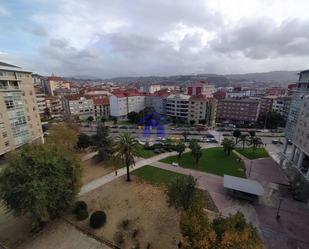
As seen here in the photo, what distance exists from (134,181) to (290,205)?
86.6ft

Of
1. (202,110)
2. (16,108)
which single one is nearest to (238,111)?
(202,110)

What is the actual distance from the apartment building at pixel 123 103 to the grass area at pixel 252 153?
64.7m

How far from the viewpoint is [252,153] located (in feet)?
166

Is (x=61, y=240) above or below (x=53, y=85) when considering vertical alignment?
below

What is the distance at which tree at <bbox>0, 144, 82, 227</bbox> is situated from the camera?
65.5 ft

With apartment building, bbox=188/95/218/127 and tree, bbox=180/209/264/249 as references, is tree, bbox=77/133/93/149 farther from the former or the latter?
apartment building, bbox=188/95/218/127

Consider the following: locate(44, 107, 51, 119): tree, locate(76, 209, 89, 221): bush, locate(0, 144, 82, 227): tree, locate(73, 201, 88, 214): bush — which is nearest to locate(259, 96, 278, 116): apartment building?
locate(73, 201, 88, 214): bush

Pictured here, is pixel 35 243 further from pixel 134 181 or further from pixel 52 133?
pixel 52 133

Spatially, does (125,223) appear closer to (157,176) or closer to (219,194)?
→ (157,176)

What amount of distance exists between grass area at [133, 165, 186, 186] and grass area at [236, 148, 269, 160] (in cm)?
2402

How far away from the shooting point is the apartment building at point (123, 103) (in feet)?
320

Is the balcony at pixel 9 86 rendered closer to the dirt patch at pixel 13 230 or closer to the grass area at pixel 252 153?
the dirt patch at pixel 13 230

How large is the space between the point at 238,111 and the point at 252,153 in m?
48.8

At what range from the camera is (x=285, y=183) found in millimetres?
35500
